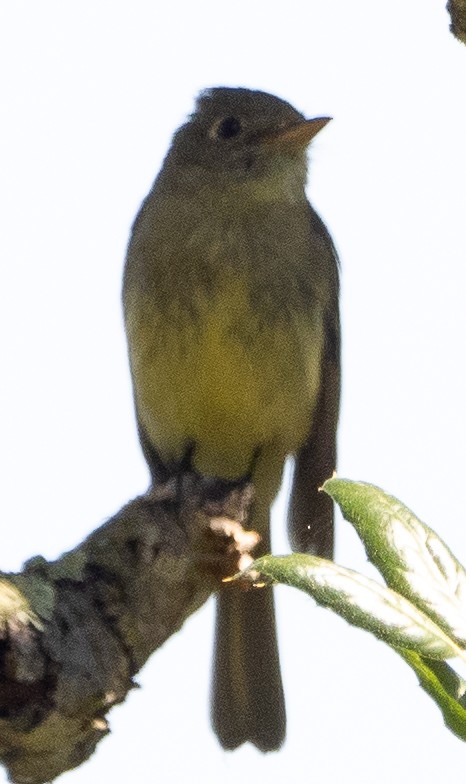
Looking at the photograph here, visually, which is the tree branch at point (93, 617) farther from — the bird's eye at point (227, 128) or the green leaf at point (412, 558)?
the bird's eye at point (227, 128)

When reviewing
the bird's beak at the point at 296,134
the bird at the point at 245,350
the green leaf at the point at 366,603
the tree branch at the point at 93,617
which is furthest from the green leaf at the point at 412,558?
the bird's beak at the point at 296,134

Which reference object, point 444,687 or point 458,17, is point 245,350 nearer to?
point 458,17

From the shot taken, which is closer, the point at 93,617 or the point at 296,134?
the point at 93,617

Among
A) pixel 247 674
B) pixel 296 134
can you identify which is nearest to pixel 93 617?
pixel 247 674

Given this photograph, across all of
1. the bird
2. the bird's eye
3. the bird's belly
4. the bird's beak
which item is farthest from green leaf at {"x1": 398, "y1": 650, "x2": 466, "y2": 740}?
the bird's eye

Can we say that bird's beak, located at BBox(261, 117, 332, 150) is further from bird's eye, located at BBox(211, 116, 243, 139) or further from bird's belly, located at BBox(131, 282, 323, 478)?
bird's belly, located at BBox(131, 282, 323, 478)
